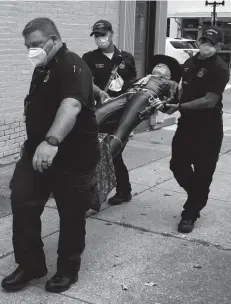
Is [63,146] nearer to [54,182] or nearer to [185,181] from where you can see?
[54,182]

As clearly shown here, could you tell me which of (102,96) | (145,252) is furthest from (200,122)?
(145,252)

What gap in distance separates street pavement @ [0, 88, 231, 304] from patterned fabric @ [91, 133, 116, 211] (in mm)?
462

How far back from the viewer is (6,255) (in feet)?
14.8

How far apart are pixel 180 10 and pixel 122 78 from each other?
2476 centimetres

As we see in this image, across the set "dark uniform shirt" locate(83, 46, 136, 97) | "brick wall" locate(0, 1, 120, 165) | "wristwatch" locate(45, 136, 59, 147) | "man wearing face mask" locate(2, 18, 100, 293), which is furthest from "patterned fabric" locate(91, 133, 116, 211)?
"brick wall" locate(0, 1, 120, 165)

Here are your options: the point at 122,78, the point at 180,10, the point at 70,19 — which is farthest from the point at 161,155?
the point at 180,10

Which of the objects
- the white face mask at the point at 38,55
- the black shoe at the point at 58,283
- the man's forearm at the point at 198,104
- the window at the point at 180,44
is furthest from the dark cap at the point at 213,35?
the window at the point at 180,44

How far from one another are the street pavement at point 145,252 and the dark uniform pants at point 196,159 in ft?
1.02

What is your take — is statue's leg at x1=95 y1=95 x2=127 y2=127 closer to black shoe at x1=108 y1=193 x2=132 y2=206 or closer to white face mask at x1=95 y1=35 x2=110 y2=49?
white face mask at x1=95 y1=35 x2=110 y2=49

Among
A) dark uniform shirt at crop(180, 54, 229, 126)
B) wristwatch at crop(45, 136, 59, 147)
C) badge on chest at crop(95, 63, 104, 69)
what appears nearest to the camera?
wristwatch at crop(45, 136, 59, 147)

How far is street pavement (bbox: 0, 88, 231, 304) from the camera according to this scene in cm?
393

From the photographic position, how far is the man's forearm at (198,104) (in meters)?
4.89

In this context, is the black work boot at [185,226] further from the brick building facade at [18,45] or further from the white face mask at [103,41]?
the brick building facade at [18,45]

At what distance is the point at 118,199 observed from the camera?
19.4ft
